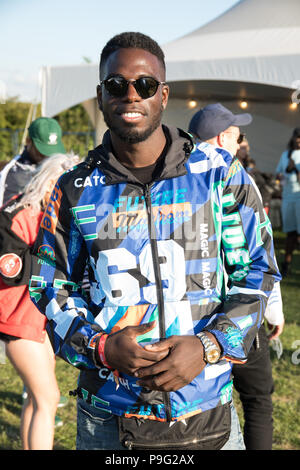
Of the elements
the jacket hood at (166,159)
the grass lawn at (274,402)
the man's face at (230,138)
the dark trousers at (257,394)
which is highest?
the man's face at (230,138)

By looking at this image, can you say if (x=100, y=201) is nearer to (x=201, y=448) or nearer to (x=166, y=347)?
(x=166, y=347)

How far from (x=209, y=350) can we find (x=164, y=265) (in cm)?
30

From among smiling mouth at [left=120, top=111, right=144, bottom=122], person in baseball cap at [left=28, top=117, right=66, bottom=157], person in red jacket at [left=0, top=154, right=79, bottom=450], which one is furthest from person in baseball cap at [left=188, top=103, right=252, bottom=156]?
smiling mouth at [left=120, top=111, right=144, bottom=122]

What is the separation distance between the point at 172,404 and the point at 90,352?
1.01 ft

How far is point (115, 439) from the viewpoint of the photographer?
5.67ft

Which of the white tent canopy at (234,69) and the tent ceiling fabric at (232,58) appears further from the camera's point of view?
the white tent canopy at (234,69)

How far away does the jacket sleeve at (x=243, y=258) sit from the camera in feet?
5.23

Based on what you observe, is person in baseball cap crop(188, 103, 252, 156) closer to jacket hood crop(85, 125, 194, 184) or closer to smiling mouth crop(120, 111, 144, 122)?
jacket hood crop(85, 125, 194, 184)

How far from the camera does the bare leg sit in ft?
9.16

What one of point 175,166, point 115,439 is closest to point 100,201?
point 175,166

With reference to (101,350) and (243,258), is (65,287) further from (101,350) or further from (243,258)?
(243,258)

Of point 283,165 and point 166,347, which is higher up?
point 283,165

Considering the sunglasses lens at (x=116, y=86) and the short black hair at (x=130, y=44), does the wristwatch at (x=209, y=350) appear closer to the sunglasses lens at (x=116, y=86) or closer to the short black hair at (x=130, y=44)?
the sunglasses lens at (x=116, y=86)

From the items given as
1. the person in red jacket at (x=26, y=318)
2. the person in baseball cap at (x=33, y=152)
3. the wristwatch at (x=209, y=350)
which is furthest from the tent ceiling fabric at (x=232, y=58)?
A: the wristwatch at (x=209, y=350)
